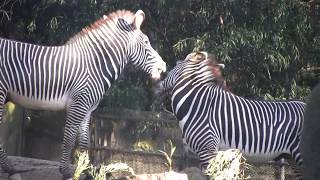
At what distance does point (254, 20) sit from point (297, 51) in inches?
33.3

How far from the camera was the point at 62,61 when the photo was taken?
21.5 ft

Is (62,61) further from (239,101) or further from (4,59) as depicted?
(239,101)

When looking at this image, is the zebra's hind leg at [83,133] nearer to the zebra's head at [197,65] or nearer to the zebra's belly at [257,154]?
the zebra's head at [197,65]

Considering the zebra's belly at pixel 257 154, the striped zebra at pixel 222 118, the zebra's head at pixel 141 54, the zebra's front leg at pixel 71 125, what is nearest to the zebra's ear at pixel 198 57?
the striped zebra at pixel 222 118

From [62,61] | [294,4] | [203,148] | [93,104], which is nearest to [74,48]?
[62,61]

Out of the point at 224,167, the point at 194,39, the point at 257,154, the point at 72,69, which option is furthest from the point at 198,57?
the point at 224,167

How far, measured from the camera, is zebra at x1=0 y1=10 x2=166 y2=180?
21.1 feet

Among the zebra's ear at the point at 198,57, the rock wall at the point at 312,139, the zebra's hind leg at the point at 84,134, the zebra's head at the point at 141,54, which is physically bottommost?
the rock wall at the point at 312,139

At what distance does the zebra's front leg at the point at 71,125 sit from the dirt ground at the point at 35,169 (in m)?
0.61

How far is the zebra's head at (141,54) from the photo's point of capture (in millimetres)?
6840

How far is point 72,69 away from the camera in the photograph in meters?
6.52

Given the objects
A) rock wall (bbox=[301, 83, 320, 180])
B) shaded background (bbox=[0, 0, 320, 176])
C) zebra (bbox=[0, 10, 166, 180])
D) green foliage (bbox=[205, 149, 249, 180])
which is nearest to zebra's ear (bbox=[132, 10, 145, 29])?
zebra (bbox=[0, 10, 166, 180])

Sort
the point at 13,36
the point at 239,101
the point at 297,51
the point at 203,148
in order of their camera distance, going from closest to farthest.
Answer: the point at 203,148
the point at 239,101
the point at 297,51
the point at 13,36

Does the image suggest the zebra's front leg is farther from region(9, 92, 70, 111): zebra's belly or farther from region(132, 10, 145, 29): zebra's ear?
region(132, 10, 145, 29): zebra's ear
